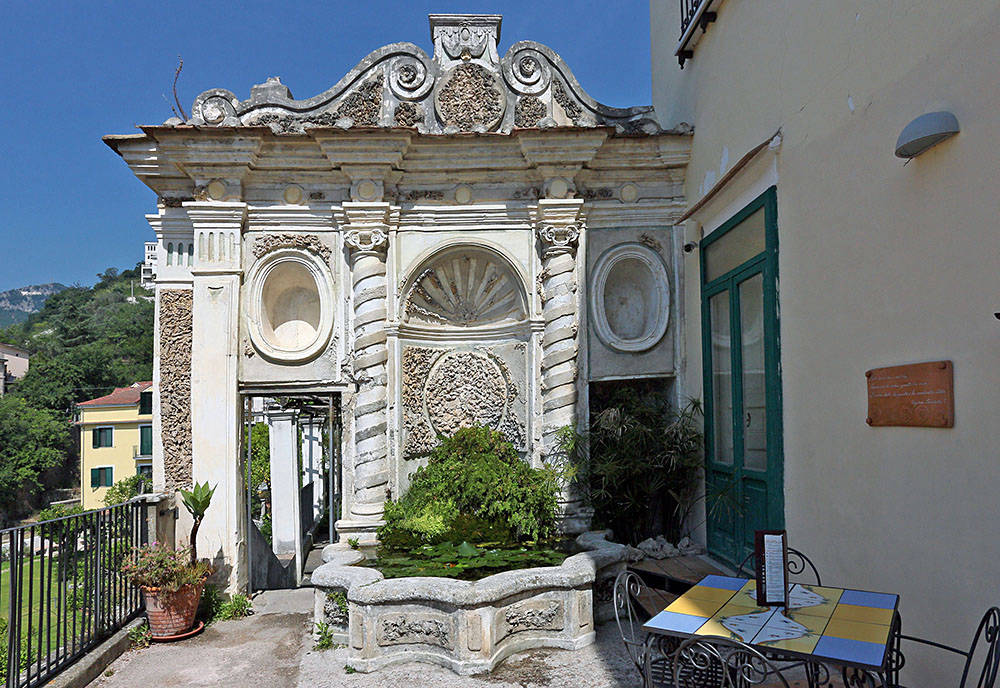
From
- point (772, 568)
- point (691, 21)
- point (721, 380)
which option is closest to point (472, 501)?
point (721, 380)

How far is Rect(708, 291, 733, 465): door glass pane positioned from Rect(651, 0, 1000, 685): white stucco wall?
3.73 feet

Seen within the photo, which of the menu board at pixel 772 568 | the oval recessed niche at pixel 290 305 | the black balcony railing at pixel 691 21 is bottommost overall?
the menu board at pixel 772 568

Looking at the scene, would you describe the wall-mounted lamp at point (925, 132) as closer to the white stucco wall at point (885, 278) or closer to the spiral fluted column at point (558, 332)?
the white stucco wall at point (885, 278)

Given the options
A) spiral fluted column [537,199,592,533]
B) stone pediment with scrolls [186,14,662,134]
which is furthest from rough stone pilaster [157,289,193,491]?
spiral fluted column [537,199,592,533]

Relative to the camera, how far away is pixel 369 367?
6.56 metres

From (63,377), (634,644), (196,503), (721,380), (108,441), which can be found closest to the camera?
(634,644)

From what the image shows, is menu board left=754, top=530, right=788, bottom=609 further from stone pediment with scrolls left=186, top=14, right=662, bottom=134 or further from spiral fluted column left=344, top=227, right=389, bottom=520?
stone pediment with scrolls left=186, top=14, right=662, bottom=134

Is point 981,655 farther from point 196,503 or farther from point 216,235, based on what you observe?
point 216,235

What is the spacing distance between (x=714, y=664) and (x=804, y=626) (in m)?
0.67

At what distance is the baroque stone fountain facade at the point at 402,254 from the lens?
6430mm

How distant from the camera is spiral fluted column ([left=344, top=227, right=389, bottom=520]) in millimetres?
6480

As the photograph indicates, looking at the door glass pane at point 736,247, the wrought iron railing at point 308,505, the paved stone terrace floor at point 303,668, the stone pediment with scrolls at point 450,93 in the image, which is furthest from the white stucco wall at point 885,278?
the wrought iron railing at point 308,505

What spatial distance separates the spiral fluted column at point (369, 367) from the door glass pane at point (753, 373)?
10.6 feet

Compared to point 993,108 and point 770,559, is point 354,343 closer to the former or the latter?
point 770,559
